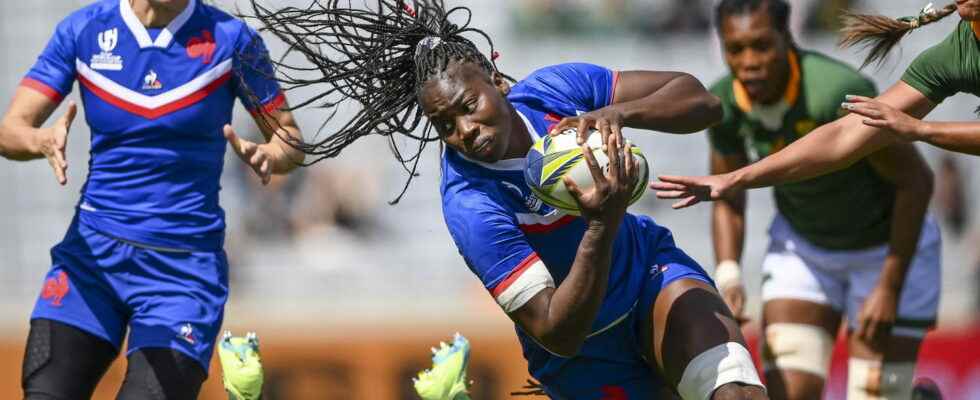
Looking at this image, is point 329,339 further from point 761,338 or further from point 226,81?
point 226,81

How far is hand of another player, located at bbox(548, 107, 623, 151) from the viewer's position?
4.34 metres

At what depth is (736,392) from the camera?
456 cm

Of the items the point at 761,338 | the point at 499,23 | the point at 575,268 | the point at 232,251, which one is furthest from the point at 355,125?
the point at 499,23

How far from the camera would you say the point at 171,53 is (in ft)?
18.7

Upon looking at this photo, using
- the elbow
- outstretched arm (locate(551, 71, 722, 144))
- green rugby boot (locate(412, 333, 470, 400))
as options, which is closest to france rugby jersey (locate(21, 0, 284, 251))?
green rugby boot (locate(412, 333, 470, 400))

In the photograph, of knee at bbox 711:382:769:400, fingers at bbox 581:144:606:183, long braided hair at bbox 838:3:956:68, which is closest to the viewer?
fingers at bbox 581:144:606:183

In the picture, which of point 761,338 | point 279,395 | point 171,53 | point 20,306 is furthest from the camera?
point 20,306

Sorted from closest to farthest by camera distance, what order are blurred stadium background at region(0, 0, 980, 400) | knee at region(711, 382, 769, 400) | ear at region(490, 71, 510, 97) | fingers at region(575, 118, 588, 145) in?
fingers at region(575, 118, 588, 145), knee at region(711, 382, 769, 400), ear at region(490, 71, 510, 97), blurred stadium background at region(0, 0, 980, 400)

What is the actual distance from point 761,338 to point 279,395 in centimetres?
431

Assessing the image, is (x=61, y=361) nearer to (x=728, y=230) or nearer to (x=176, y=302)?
(x=176, y=302)

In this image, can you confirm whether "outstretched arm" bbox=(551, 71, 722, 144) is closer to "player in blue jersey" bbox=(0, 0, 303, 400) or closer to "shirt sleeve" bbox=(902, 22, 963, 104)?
"shirt sleeve" bbox=(902, 22, 963, 104)

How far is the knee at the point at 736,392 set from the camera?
15.0 feet

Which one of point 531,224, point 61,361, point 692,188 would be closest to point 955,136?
point 692,188

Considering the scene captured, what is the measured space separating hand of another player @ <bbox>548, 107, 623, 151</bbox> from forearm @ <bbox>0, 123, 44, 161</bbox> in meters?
2.03
